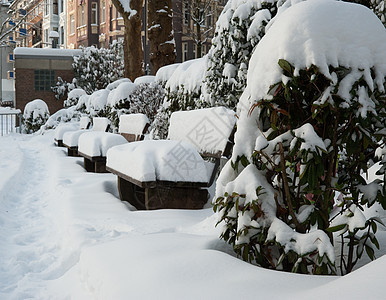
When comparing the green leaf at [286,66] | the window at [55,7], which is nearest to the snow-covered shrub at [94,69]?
the window at [55,7]

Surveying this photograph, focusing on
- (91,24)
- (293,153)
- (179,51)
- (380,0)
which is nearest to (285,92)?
(293,153)

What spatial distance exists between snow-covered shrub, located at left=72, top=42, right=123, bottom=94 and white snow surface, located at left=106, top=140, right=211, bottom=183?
25239 millimetres

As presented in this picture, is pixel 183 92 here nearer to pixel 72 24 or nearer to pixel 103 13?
pixel 103 13

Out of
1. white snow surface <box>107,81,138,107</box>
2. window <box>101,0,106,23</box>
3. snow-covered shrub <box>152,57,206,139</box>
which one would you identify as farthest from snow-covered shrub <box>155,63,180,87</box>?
window <box>101,0,106,23</box>

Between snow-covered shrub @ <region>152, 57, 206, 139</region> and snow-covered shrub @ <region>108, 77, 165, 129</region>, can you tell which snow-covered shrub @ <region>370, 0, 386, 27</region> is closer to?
snow-covered shrub @ <region>152, 57, 206, 139</region>

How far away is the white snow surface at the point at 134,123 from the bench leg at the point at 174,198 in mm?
2712

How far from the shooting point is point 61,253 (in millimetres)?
3641

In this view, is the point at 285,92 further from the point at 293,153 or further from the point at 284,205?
the point at 284,205

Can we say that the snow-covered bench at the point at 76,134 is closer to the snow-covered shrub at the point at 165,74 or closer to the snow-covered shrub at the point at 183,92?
the snow-covered shrub at the point at 183,92

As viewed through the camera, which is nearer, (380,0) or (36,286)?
(36,286)

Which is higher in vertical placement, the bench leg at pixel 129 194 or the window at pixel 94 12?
the window at pixel 94 12

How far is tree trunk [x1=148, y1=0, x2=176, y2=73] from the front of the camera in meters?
14.2

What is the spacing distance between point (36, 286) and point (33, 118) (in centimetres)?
2012

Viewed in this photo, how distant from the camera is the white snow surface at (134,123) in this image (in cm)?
736
